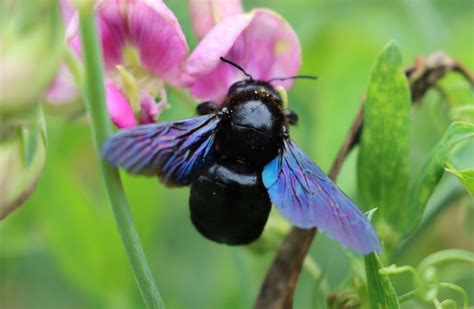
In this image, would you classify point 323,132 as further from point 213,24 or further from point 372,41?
point 213,24

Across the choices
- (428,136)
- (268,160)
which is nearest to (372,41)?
(428,136)

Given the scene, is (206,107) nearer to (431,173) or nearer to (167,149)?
(167,149)

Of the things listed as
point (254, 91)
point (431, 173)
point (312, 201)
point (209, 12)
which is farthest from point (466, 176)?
point (209, 12)

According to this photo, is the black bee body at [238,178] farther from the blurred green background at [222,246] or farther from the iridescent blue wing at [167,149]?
the blurred green background at [222,246]

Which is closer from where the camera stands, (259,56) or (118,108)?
(118,108)

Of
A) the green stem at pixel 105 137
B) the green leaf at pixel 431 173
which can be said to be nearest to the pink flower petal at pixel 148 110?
the green stem at pixel 105 137

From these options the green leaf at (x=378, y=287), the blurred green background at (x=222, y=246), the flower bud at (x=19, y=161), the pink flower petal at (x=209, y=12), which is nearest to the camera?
the flower bud at (x=19, y=161)
